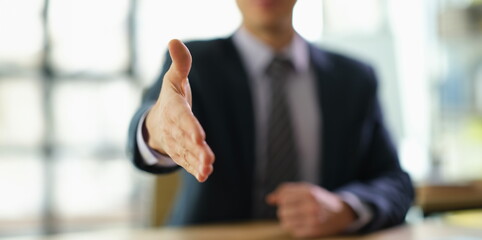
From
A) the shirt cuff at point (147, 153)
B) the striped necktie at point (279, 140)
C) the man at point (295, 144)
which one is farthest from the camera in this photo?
the striped necktie at point (279, 140)

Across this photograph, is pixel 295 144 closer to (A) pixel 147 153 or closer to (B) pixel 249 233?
(B) pixel 249 233

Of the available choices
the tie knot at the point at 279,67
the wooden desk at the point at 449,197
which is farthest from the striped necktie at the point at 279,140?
the wooden desk at the point at 449,197

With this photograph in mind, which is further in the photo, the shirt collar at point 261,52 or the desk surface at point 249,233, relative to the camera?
the desk surface at point 249,233

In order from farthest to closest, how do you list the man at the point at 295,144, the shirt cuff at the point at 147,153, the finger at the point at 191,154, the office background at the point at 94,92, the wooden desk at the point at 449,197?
1. the office background at the point at 94,92
2. the wooden desk at the point at 449,197
3. the man at the point at 295,144
4. the shirt cuff at the point at 147,153
5. the finger at the point at 191,154

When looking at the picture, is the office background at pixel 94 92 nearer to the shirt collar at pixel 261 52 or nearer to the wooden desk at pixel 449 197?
the wooden desk at pixel 449 197

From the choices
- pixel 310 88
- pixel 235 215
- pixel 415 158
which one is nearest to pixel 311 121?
pixel 310 88

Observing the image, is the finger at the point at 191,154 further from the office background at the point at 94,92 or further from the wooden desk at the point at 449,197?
the office background at the point at 94,92

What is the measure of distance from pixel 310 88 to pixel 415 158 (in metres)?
2.24

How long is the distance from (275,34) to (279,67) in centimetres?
16

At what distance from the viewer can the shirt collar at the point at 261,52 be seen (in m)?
0.42

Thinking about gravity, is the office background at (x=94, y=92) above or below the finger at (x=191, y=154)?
below

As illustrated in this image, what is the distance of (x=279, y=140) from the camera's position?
0.63m

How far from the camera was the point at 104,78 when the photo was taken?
283 cm

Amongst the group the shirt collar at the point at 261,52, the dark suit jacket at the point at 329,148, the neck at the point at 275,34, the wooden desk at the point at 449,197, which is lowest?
the wooden desk at the point at 449,197
